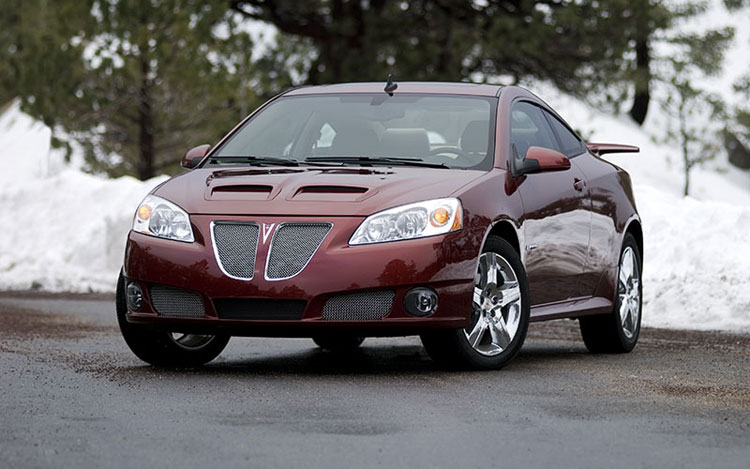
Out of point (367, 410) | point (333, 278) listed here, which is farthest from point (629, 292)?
point (367, 410)

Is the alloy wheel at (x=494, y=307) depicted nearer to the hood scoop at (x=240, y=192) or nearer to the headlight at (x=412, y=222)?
the headlight at (x=412, y=222)

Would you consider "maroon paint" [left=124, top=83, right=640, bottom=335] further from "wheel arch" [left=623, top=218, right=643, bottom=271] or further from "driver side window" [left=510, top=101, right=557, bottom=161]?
"wheel arch" [left=623, top=218, right=643, bottom=271]

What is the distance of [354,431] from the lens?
5.61 meters

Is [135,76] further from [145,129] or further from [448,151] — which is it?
[448,151]

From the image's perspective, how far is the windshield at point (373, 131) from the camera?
8.30 meters

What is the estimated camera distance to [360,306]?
736 centimetres

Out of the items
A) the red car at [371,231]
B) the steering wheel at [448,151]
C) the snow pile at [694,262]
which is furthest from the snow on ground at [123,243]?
the steering wheel at [448,151]

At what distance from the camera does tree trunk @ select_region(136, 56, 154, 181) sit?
25.8 meters

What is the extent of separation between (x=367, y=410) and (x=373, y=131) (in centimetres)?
267

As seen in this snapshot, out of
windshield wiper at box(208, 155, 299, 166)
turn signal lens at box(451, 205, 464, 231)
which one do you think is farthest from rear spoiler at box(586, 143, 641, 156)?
turn signal lens at box(451, 205, 464, 231)

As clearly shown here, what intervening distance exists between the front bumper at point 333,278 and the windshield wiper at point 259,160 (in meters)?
0.90

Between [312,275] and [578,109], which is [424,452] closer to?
[312,275]

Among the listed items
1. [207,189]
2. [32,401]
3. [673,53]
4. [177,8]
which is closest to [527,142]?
[207,189]

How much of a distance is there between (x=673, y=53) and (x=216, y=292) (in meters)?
39.5
